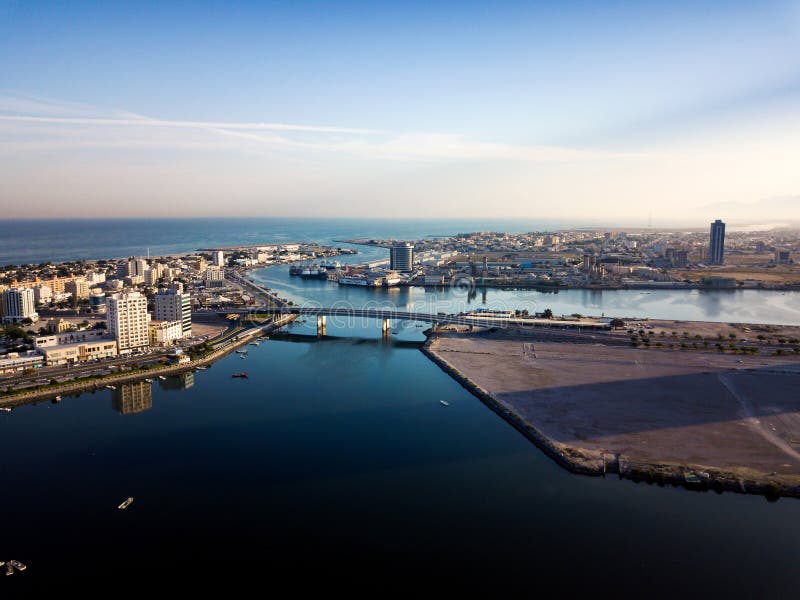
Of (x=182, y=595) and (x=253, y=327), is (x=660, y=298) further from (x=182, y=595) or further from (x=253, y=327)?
(x=182, y=595)

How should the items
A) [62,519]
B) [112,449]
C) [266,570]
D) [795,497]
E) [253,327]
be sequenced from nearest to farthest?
[266,570], [62,519], [795,497], [112,449], [253,327]

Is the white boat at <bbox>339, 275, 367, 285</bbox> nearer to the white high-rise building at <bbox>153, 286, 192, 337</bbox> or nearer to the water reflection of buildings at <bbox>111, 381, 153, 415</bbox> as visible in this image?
the white high-rise building at <bbox>153, 286, 192, 337</bbox>

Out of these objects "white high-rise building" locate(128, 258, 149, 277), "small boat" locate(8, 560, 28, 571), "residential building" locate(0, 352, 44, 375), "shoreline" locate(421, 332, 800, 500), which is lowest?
"small boat" locate(8, 560, 28, 571)

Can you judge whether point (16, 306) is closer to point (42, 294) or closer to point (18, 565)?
point (42, 294)

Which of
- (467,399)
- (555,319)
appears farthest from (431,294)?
(467,399)

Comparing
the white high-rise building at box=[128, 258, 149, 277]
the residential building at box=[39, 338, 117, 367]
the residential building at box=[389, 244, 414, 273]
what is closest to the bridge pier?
the residential building at box=[39, 338, 117, 367]

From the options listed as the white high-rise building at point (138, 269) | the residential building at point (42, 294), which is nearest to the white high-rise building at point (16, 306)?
the residential building at point (42, 294)
